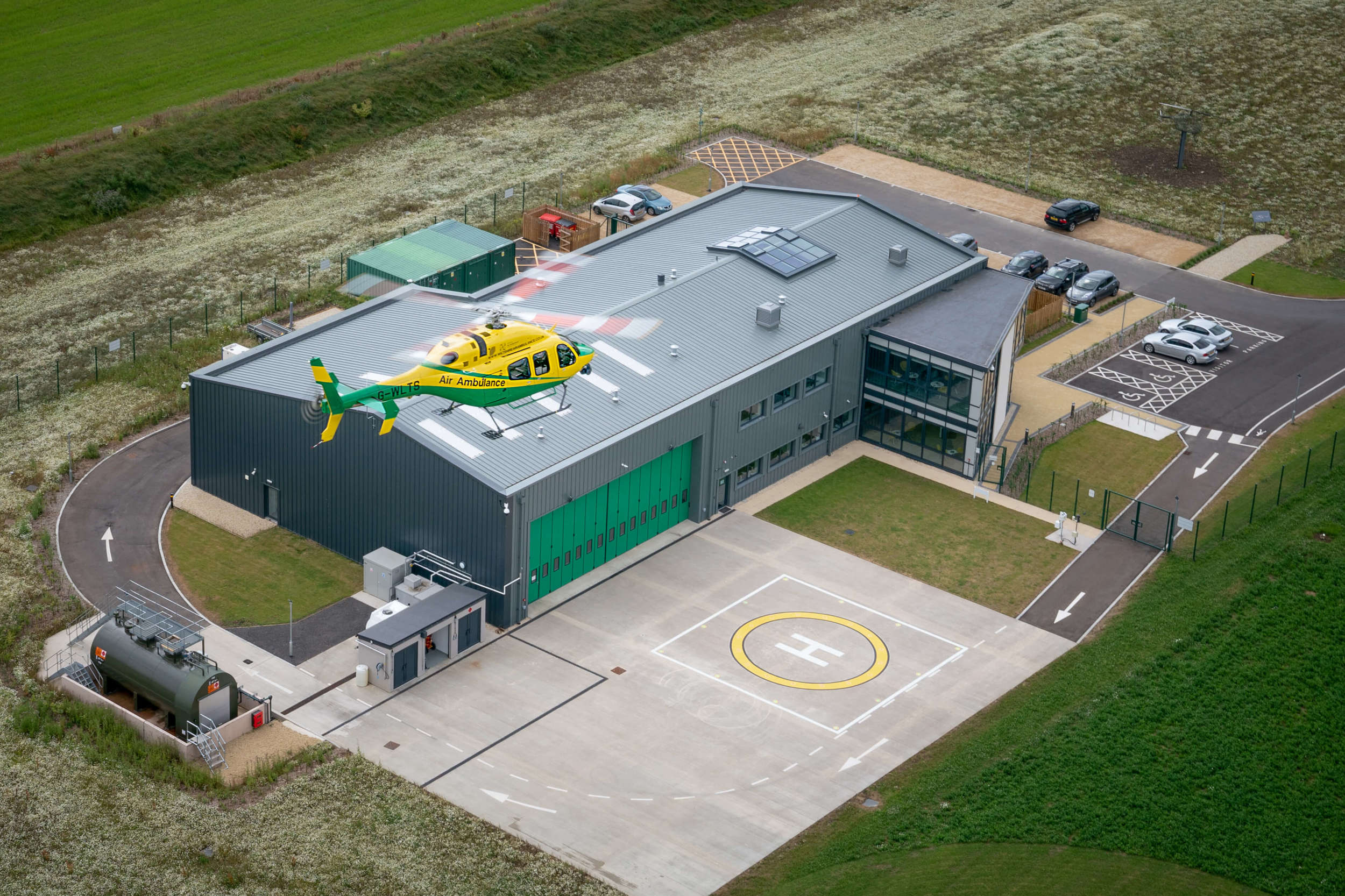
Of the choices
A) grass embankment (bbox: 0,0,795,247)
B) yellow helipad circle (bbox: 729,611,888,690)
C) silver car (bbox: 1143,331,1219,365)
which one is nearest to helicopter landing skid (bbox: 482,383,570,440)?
yellow helipad circle (bbox: 729,611,888,690)

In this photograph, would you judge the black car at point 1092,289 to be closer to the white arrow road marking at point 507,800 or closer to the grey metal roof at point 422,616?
the grey metal roof at point 422,616

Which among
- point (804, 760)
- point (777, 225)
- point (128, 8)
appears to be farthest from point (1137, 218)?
point (128, 8)

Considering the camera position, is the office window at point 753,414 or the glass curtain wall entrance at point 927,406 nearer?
the office window at point 753,414

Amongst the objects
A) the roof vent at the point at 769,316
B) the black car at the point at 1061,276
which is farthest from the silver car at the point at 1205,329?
the roof vent at the point at 769,316

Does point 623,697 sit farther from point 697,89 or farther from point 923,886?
point 697,89

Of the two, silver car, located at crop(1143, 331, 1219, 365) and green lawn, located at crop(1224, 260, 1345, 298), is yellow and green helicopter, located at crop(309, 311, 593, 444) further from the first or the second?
green lawn, located at crop(1224, 260, 1345, 298)

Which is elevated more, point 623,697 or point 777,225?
point 777,225
